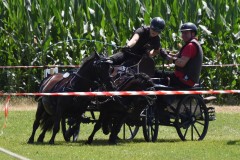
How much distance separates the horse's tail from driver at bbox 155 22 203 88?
2265mm

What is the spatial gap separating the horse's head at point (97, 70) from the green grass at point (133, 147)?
113cm

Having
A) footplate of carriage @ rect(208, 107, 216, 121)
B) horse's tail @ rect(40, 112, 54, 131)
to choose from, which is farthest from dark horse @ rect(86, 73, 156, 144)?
footplate of carriage @ rect(208, 107, 216, 121)

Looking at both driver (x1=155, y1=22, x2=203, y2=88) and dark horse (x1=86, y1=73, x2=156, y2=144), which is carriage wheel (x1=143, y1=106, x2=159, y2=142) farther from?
dark horse (x1=86, y1=73, x2=156, y2=144)

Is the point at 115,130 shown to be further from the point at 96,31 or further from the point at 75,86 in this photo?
the point at 96,31

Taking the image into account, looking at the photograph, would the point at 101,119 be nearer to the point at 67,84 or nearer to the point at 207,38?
the point at 67,84

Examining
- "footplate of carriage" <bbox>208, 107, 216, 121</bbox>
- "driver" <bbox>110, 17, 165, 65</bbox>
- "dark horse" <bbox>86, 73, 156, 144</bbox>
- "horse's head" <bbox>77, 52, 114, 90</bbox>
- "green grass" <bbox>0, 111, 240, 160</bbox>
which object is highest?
"driver" <bbox>110, 17, 165, 65</bbox>

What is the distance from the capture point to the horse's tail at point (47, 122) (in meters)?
17.5

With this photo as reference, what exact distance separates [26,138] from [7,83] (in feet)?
27.0

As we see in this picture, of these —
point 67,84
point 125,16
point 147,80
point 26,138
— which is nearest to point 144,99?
point 147,80

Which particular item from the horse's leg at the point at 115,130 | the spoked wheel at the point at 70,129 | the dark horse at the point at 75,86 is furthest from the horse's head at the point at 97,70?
the spoked wheel at the point at 70,129

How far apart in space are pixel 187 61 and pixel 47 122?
2802 millimetres

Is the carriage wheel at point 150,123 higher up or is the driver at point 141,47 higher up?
the driver at point 141,47

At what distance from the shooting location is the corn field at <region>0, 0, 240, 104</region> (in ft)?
86.8

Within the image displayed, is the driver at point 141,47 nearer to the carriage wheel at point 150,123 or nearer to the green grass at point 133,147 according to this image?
the carriage wheel at point 150,123
